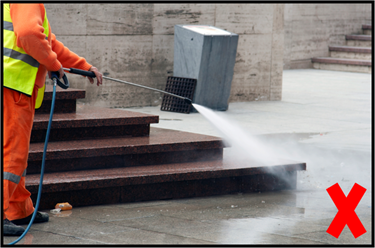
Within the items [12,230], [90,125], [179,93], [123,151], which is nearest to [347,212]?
[123,151]

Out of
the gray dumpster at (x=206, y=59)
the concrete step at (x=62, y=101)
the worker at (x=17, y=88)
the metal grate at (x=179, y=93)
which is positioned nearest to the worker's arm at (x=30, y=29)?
the worker at (x=17, y=88)

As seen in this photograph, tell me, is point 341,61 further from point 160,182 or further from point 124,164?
point 160,182

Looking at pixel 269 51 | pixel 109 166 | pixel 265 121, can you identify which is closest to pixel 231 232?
pixel 109 166

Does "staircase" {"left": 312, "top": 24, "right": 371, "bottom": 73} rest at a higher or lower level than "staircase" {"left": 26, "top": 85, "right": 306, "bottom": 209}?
higher

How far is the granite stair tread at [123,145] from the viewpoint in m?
5.17

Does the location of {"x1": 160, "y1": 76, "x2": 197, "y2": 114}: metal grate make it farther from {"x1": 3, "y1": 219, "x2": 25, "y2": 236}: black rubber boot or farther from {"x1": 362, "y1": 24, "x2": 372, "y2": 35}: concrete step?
{"x1": 362, "y1": 24, "x2": 372, "y2": 35}: concrete step

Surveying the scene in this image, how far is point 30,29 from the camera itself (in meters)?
3.94

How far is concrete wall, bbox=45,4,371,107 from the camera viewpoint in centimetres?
985

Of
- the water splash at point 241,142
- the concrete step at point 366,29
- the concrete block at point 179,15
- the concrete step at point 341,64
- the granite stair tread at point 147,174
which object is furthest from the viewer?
the concrete step at point 366,29

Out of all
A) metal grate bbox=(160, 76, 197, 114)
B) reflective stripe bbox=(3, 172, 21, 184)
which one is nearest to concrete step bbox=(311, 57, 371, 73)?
metal grate bbox=(160, 76, 197, 114)

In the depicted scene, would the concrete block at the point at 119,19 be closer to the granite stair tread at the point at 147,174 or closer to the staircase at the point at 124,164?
the staircase at the point at 124,164

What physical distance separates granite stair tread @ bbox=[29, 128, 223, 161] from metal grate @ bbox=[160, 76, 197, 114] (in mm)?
4061

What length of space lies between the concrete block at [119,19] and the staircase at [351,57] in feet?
34.9

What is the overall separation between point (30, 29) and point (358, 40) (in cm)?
1858
